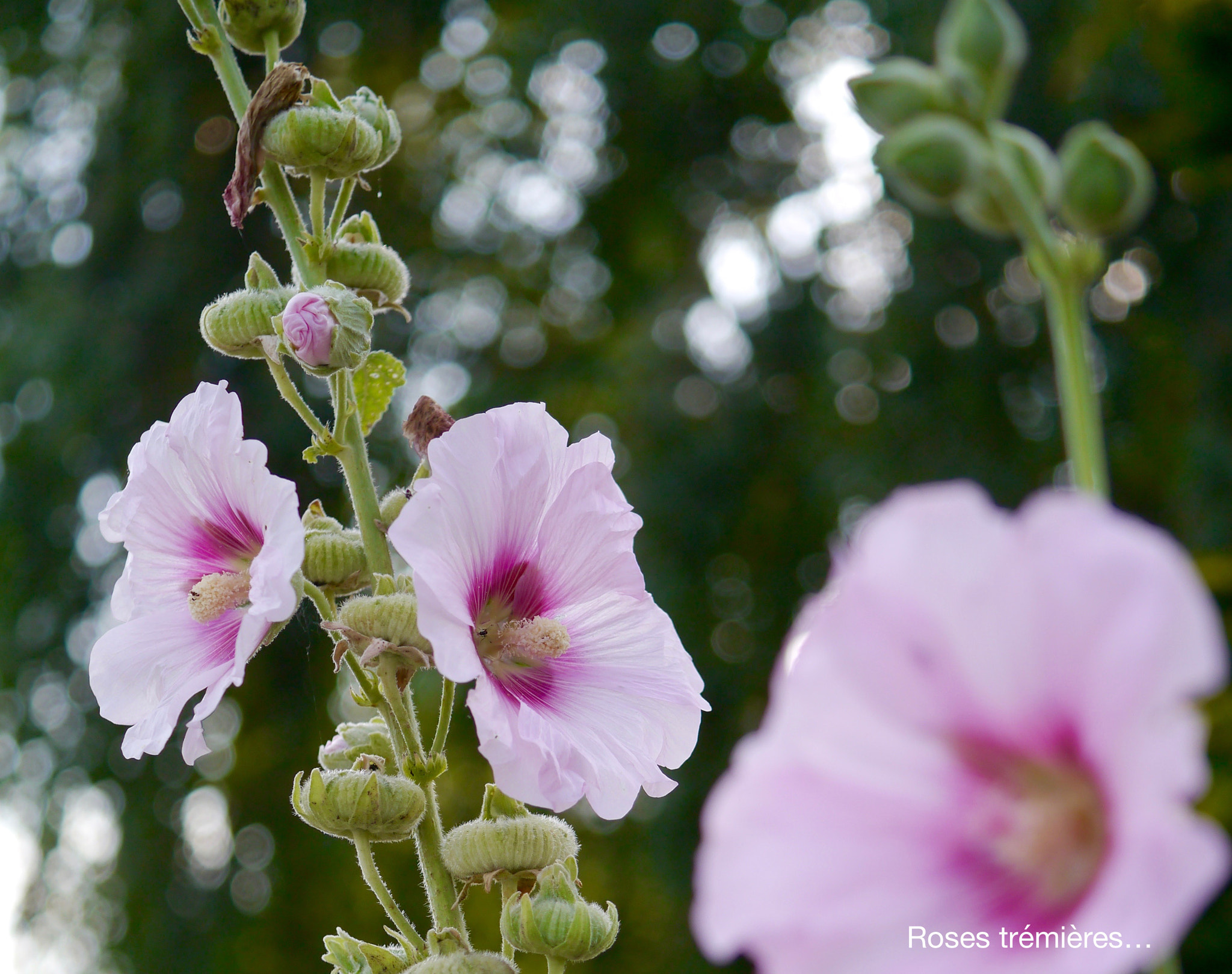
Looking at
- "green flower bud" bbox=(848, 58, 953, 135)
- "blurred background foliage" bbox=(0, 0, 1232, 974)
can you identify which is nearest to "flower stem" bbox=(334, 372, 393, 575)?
"green flower bud" bbox=(848, 58, 953, 135)

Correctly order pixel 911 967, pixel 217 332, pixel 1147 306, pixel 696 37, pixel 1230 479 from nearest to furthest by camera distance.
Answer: pixel 911 967 < pixel 217 332 < pixel 1230 479 < pixel 1147 306 < pixel 696 37

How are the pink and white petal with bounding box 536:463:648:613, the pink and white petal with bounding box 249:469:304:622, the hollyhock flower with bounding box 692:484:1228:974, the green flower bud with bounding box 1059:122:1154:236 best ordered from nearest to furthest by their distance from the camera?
the hollyhock flower with bounding box 692:484:1228:974 → the green flower bud with bounding box 1059:122:1154:236 → the pink and white petal with bounding box 249:469:304:622 → the pink and white petal with bounding box 536:463:648:613

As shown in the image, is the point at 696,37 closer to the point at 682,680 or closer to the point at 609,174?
the point at 609,174

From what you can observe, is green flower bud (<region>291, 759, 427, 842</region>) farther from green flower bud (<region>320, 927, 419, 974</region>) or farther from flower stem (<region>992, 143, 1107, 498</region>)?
flower stem (<region>992, 143, 1107, 498</region>)

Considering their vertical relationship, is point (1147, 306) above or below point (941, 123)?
below

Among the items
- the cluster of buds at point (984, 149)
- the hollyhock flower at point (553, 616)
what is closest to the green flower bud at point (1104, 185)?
the cluster of buds at point (984, 149)

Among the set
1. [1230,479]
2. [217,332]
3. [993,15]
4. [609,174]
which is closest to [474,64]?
[609,174]
